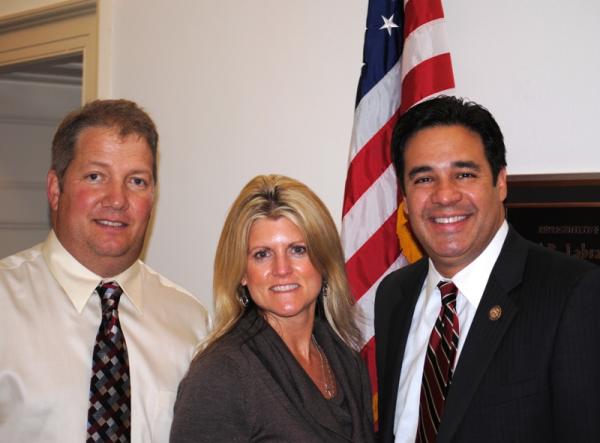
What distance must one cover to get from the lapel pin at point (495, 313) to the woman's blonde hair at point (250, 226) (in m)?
0.55

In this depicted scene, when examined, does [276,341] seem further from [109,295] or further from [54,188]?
[54,188]

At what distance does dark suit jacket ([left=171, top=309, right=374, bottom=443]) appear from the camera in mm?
2102

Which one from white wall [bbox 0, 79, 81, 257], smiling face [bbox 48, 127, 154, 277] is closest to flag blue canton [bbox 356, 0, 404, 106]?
smiling face [bbox 48, 127, 154, 277]

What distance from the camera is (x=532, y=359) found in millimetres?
2000

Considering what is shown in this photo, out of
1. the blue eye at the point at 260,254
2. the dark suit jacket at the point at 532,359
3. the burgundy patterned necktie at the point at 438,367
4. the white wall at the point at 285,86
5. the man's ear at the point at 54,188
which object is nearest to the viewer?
the dark suit jacket at the point at 532,359

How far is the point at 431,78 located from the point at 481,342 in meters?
1.11

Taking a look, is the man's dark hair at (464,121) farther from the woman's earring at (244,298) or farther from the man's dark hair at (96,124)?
the man's dark hair at (96,124)

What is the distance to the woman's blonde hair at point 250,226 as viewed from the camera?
2.38 metres

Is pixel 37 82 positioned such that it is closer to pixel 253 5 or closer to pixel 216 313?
pixel 253 5

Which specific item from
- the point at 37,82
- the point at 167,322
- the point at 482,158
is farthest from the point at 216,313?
the point at 37,82

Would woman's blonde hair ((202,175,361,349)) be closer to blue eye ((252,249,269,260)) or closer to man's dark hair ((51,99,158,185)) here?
blue eye ((252,249,269,260))

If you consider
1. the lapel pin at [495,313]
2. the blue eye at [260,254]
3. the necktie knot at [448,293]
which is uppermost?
the blue eye at [260,254]

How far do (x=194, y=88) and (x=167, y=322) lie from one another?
1.65 metres

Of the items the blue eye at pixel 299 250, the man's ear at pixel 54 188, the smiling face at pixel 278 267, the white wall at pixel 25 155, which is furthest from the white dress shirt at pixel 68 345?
the white wall at pixel 25 155
